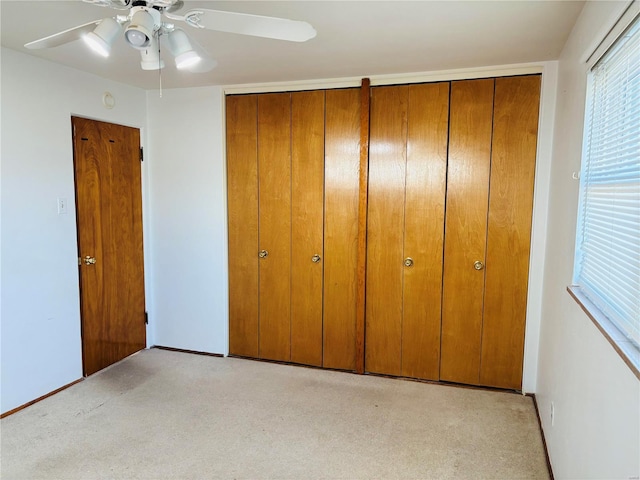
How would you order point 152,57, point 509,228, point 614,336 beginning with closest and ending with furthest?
point 614,336 < point 152,57 < point 509,228

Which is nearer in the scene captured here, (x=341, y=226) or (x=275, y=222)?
(x=341, y=226)

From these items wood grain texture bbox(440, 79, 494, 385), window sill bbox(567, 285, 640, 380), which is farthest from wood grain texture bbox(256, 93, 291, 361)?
window sill bbox(567, 285, 640, 380)

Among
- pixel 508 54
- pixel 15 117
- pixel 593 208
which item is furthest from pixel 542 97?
pixel 15 117

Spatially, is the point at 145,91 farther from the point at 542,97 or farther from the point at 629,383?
the point at 629,383

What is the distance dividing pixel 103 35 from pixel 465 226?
7.96ft

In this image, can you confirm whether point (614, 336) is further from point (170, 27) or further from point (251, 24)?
point (170, 27)

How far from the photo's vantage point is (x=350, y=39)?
2260 mm

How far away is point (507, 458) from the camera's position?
2193 millimetres

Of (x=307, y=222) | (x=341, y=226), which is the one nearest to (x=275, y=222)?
(x=307, y=222)

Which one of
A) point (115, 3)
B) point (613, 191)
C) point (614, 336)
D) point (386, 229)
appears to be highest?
point (115, 3)

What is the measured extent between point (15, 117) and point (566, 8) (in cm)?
312

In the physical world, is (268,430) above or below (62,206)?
below

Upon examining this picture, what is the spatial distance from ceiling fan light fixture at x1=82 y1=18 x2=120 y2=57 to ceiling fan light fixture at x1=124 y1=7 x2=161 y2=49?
0.11m

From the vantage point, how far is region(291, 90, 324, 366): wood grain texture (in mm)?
3170
